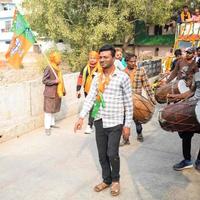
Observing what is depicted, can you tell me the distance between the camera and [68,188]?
4.41 meters

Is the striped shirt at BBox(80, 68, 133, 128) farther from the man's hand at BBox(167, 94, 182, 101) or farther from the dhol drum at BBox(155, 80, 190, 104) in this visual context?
the dhol drum at BBox(155, 80, 190, 104)

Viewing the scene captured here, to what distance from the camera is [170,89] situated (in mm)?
6312

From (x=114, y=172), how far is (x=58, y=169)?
3.80 feet

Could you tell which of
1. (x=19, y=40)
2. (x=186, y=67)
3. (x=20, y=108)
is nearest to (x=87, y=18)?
(x=19, y=40)

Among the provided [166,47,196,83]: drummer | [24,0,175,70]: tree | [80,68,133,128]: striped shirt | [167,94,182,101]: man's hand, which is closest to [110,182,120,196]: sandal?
[80,68,133,128]: striped shirt

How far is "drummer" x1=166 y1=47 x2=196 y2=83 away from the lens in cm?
688

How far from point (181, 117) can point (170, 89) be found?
93.8 inches

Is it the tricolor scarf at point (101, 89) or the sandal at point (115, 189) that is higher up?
the tricolor scarf at point (101, 89)

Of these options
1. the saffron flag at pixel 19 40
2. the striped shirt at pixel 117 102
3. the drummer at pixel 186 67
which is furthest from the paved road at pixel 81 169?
the saffron flag at pixel 19 40

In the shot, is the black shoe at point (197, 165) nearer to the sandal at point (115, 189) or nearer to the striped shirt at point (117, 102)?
the sandal at point (115, 189)

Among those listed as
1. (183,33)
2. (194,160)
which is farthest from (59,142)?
(183,33)

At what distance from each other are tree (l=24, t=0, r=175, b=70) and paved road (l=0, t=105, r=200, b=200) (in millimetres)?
14878

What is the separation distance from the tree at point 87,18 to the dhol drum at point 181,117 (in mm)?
16836

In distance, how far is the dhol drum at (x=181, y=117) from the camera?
391cm
